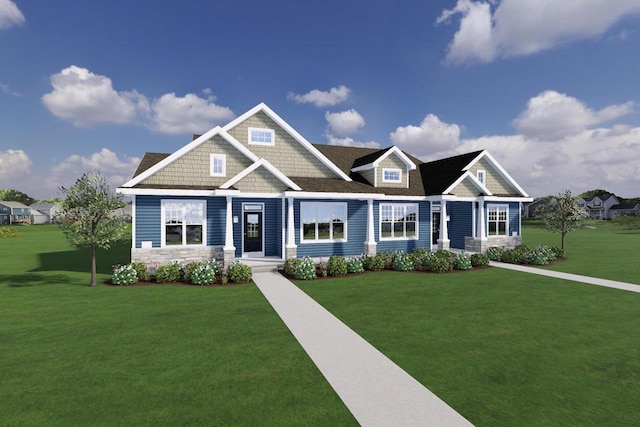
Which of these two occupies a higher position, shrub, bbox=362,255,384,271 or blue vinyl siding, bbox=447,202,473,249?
blue vinyl siding, bbox=447,202,473,249

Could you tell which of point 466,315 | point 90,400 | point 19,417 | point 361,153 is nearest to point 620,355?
point 466,315

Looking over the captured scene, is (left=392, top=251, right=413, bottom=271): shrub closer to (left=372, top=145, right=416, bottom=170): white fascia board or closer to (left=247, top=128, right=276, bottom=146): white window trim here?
(left=372, top=145, right=416, bottom=170): white fascia board

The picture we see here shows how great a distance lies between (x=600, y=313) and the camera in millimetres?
9883

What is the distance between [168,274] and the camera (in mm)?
14219

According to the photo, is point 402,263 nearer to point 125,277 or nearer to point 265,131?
point 265,131

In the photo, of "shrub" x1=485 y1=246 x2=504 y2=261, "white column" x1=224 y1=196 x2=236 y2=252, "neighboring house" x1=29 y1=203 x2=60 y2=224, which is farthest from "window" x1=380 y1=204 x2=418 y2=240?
"neighboring house" x1=29 y1=203 x2=60 y2=224

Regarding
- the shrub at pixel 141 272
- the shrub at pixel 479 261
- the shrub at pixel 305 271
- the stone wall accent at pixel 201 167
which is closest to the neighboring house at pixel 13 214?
the stone wall accent at pixel 201 167

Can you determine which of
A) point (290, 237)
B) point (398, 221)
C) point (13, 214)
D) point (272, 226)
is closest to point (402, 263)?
point (398, 221)

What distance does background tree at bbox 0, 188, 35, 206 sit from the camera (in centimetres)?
15188

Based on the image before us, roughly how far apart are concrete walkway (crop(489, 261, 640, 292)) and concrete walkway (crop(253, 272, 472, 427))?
12293 millimetres

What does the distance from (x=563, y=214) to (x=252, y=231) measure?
70.6ft

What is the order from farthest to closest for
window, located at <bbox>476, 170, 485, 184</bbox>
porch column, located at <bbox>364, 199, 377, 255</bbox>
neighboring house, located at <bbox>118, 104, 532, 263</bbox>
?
window, located at <bbox>476, 170, 485, 184</bbox> < porch column, located at <bbox>364, 199, 377, 255</bbox> < neighboring house, located at <bbox>118, 104, 532, 263</bbox>

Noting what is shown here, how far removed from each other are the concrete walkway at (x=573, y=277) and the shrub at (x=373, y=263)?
688cm

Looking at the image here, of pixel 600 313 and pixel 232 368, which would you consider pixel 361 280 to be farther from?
pixel 232 368
